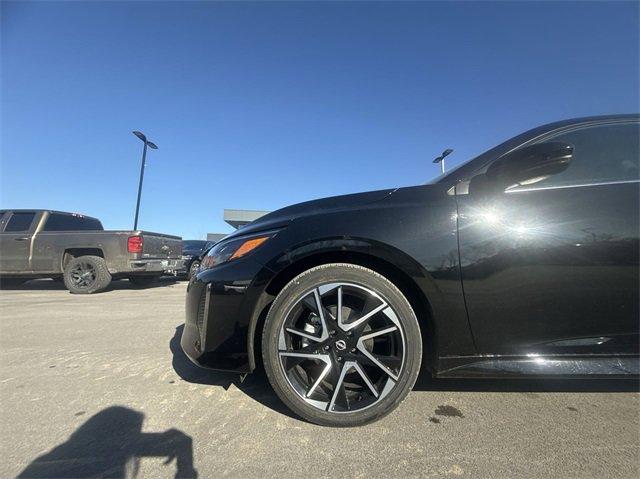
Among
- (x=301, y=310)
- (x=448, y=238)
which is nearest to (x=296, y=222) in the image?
(x=301, y=310)

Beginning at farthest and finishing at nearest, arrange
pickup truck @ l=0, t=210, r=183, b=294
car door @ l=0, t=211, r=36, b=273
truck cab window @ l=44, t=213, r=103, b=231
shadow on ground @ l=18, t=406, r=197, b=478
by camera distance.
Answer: truck cab window @ l=44, t=213, r=103, b=231, car door @ l=0, t=211, r=36, b=273, pickup truck @ l=0, t=210, r=183, b=294, shadow on ground @ l=18, t=406, r=197, b=478

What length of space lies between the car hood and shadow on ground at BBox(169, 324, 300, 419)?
3.18 ft

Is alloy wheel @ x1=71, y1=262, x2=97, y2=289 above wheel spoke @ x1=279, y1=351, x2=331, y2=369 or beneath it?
above

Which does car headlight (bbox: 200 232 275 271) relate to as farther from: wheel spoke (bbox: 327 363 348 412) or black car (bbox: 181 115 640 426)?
wheel spoke (bbox: 327 363 348 412)

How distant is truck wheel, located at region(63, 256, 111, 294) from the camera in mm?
7352

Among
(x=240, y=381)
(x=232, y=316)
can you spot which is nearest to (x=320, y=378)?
(x=232, y=316)

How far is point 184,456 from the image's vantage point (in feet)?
5.26

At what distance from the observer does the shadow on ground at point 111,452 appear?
1502 mm

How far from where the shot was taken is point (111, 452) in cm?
162

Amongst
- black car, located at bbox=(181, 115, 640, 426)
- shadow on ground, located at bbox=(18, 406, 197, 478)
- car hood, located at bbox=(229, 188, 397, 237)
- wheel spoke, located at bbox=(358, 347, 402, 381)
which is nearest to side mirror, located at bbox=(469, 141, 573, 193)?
black car, located at bbox=(181, 115, 640, 426)

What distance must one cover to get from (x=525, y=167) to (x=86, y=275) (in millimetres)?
8512

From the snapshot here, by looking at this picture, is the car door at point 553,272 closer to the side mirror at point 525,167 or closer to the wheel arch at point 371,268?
the side mirror at point 525,167

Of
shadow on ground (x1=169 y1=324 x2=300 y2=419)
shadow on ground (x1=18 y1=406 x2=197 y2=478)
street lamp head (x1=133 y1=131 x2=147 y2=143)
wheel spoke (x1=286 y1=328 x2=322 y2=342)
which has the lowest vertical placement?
shadow on ground (x1=18 y1=406 x2=197 y2=478)

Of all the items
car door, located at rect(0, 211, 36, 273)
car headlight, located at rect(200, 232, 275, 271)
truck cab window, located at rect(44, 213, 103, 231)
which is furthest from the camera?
truck cab window, located at rect(44, 213, 103, 231)
